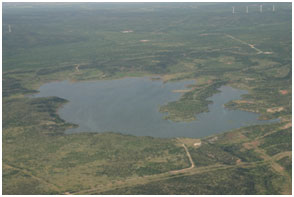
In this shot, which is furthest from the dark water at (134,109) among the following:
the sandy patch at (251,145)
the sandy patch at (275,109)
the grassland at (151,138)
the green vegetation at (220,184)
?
the green vegetation at (220,184)

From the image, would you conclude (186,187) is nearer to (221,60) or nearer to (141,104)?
(141,104)

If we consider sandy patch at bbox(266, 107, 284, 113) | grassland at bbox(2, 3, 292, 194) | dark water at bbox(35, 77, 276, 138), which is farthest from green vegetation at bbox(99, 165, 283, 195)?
sandy patch at bbox(266, 107, 284, 113)

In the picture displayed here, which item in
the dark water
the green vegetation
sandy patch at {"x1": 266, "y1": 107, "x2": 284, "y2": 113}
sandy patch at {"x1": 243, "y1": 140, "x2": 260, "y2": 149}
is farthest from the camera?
sandy patch at {"x1": 266, "y1": 107, "x2": 284, "y2": 113}

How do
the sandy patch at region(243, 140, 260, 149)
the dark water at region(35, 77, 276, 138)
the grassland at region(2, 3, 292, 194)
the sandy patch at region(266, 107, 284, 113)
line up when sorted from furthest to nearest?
1. the sandy patch at region(266, 107, 284, 113)
2. the dark water at region(35, 77, 276, 138)
3. the sandy patch at region(243, 140, 260, 149)
4. the grassland at region(2, 3, 292, 194)

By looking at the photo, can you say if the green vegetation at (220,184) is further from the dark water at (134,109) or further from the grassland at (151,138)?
the dark water at (134,109)

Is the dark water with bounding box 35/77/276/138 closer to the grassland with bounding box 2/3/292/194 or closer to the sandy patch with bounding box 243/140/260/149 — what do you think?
the grassland with bounding box 2/3/292/194

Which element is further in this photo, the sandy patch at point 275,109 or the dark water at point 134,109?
the sandy patch at point 275,109

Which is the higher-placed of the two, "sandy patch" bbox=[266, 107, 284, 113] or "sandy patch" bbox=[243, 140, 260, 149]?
"sandy patch" bbox=[266, 107, 284, 113]

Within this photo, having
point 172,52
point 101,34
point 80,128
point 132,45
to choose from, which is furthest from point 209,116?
point 101,34
